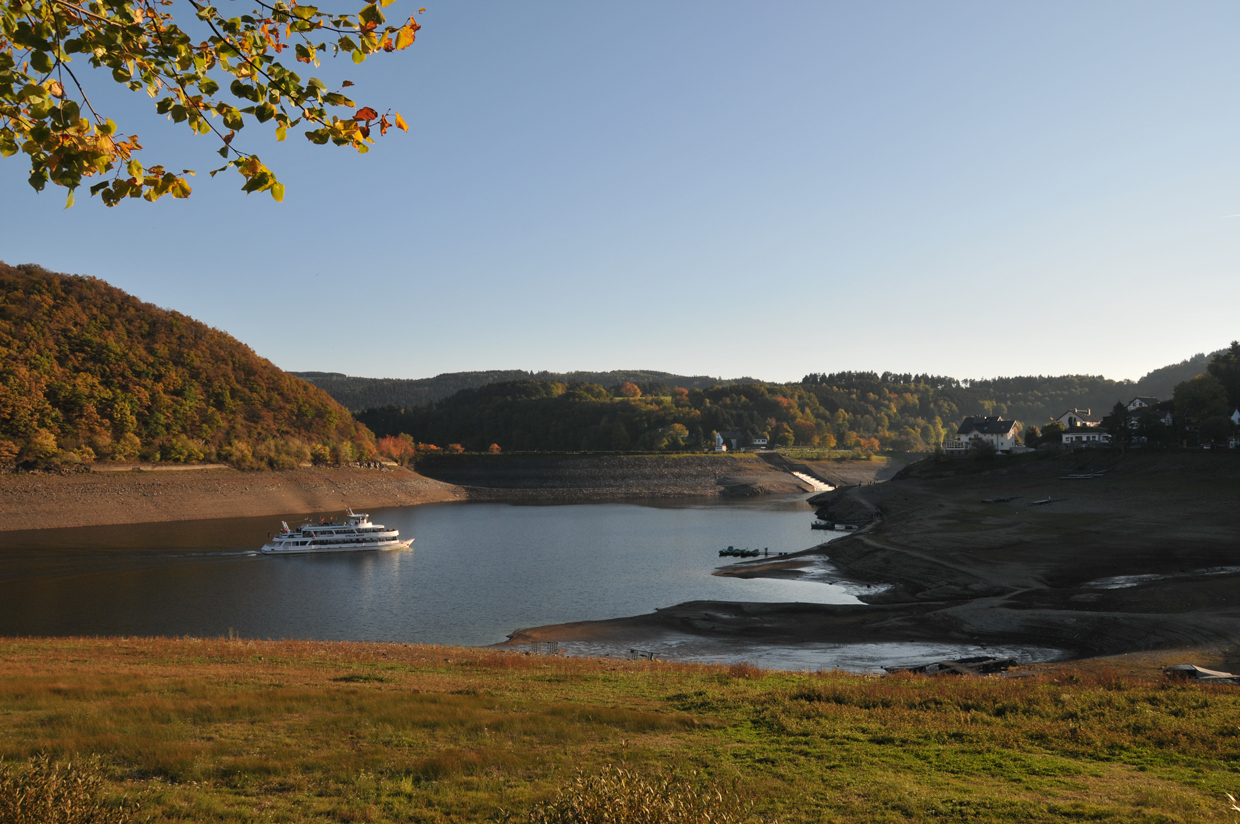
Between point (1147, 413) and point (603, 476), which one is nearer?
point (1147, 413)

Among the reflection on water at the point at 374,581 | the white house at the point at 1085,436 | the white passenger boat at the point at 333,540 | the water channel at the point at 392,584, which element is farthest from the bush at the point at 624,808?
the white house at the point at 1085,436

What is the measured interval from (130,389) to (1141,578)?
115 meters

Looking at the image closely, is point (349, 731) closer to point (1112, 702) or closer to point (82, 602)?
point (1112, 702)

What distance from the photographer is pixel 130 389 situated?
336 feet

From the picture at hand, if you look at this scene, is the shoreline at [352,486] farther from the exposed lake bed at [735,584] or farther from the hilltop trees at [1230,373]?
the hilltop trees at [1230,373]

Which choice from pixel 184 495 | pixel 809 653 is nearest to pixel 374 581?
pixel 809 653

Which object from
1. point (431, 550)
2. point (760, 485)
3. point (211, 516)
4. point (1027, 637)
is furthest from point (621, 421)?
point (1027, 637)

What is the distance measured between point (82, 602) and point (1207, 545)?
2612 inches

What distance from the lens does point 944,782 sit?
10016 millimetres

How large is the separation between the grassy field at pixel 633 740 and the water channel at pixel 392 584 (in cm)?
1239

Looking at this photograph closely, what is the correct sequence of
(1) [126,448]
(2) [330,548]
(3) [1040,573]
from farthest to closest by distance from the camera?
(1) [126,448] < (2) [330,548] < (3) [1040,573]

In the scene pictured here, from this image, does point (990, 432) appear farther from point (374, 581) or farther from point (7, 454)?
point (7, 454)

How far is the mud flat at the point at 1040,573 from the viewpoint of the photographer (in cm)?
3097

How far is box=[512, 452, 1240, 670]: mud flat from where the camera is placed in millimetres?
30969
